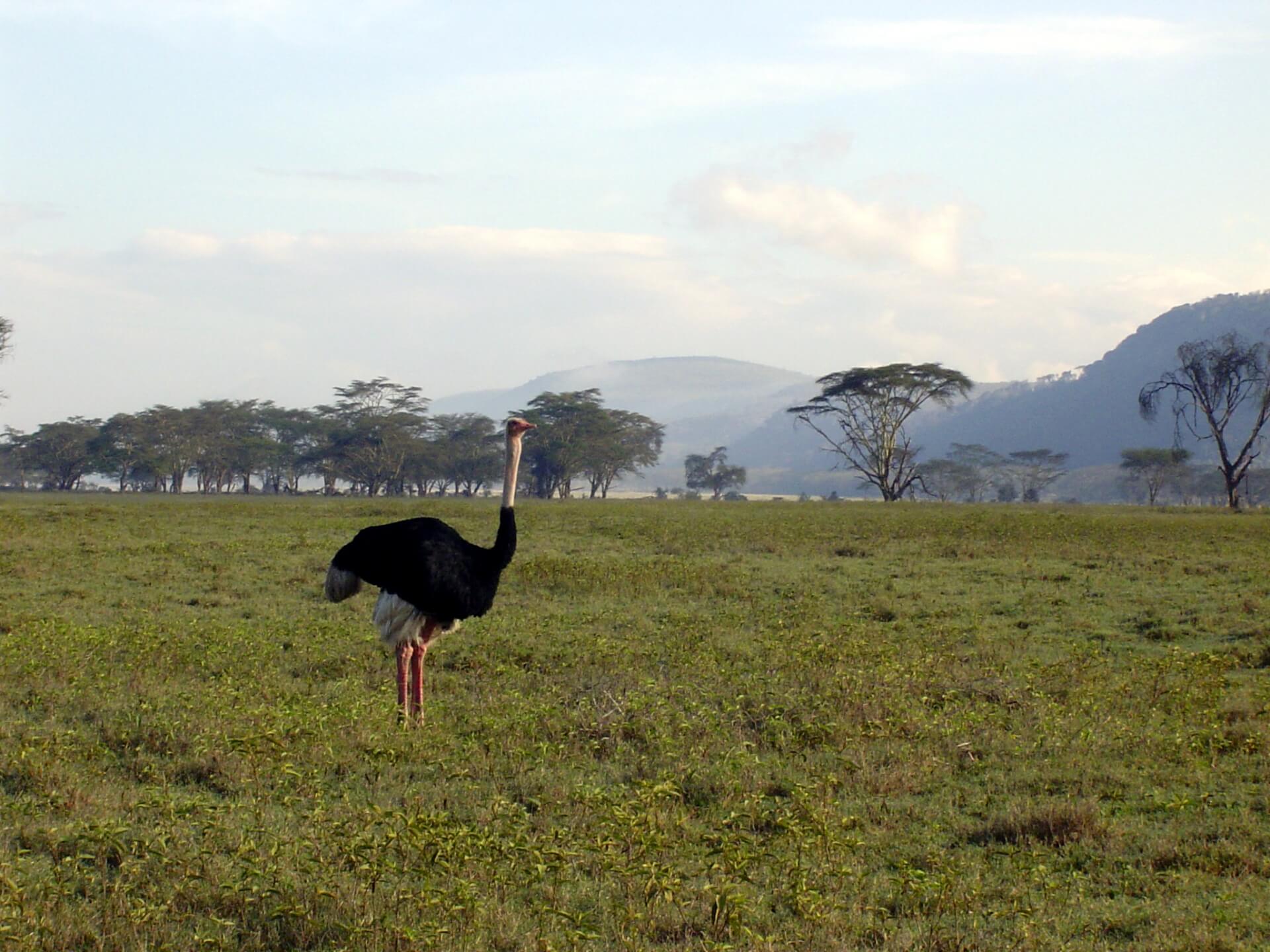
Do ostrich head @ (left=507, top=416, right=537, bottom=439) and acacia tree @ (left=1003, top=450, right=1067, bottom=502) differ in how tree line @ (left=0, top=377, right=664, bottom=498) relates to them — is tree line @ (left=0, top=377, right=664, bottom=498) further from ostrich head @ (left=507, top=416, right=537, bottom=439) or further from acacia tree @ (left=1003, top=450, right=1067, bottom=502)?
ostrich head @ (left=507, top=416, right=537, bottom=439)

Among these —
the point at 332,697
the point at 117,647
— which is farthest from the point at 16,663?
the point at 332,697

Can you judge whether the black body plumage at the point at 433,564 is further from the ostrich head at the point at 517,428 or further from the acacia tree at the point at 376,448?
the acacia tree at the point at 376,448

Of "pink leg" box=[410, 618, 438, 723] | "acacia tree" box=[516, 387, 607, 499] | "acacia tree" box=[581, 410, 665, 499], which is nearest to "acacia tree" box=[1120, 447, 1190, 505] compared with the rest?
"acacia tree" box=[581, 410, 665, 499]

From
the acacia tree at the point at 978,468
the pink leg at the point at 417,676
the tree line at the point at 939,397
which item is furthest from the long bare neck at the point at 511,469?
the acacia tree at the point at 978,468

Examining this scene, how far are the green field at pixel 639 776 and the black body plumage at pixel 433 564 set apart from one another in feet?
2.51

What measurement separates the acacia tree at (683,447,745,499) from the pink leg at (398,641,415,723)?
288 ft

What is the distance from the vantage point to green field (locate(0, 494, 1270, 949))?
501 centimetres

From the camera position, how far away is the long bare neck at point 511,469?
8.99m

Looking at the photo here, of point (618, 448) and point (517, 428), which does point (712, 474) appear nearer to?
point (618, 448)

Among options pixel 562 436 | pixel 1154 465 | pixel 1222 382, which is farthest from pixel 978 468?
pixel 1222 382

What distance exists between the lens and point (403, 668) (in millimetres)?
8750

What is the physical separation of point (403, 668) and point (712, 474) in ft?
306

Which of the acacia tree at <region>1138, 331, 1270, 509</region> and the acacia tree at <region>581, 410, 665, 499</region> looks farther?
the acacia tree at <region>581, 410, 665, 499</region>

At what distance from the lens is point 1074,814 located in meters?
6.36
